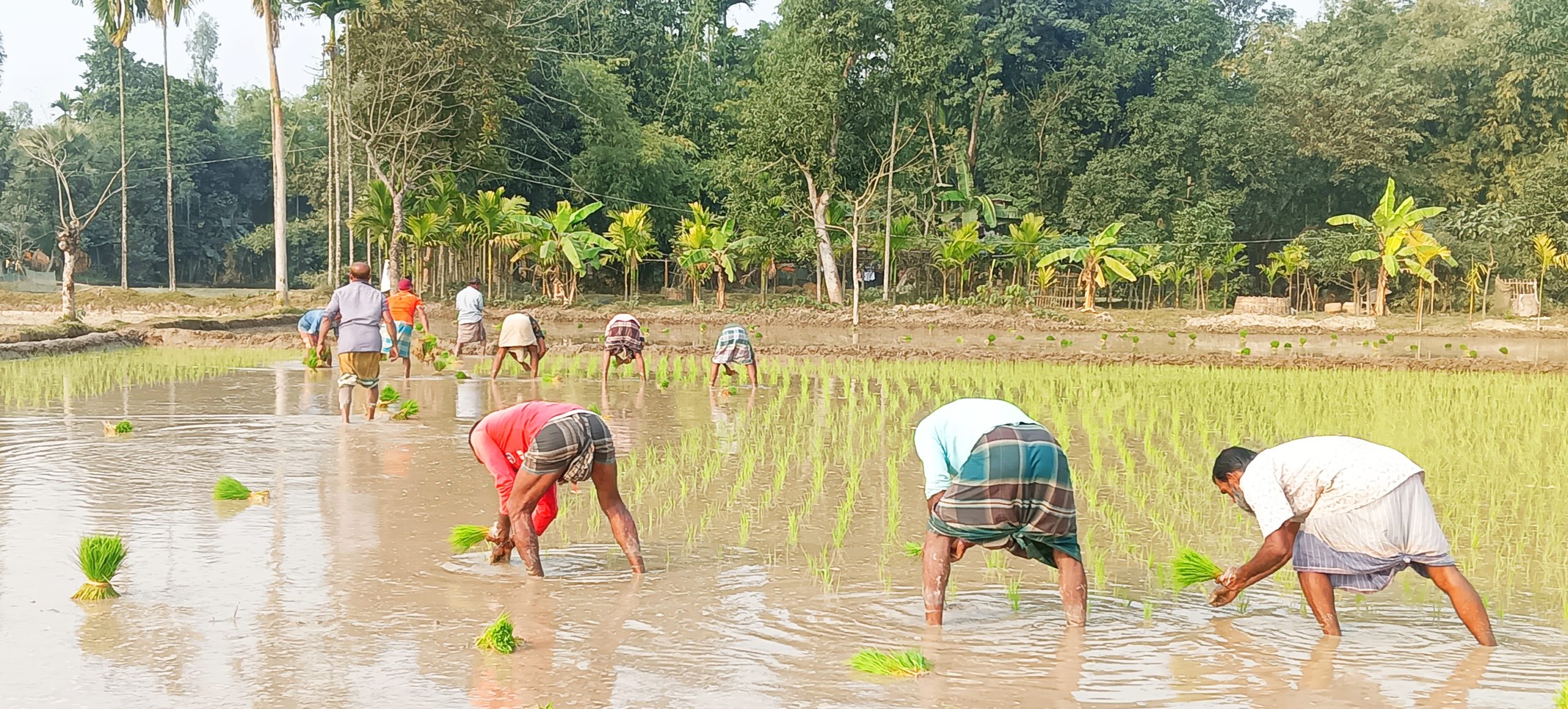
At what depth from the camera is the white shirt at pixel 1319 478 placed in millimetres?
4879

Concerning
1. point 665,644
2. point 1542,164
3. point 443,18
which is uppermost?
point 443,18

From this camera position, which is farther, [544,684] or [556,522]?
[556,522]

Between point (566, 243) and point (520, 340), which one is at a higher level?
point (566, 243)

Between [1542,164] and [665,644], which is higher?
[1542,164]

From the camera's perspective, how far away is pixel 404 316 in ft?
48.4

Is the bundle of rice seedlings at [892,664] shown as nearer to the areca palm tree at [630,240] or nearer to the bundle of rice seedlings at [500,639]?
the bundle of rice seedlings at [500,639]

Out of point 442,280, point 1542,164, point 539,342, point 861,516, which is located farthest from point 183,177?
point 861,516

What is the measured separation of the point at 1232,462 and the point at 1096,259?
29.7m

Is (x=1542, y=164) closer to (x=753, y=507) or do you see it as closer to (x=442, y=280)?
(x=442, y=280)

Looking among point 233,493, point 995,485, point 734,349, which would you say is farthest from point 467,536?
point 734,349

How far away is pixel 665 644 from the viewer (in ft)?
16.5

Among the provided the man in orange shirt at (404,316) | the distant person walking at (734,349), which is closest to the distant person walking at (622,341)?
the distant person walking at (734,349)

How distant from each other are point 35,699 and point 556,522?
11.0 ft

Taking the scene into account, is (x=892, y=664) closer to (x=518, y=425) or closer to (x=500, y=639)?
(x=500, y=639)
